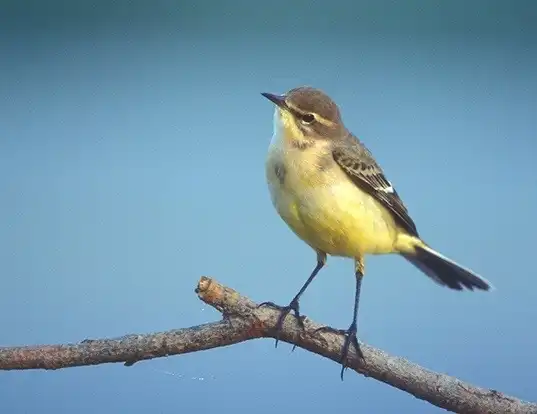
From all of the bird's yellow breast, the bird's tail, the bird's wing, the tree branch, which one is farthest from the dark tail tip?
the tree branch

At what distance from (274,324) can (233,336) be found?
0.09 meters

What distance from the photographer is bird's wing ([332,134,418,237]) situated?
5.31 feet

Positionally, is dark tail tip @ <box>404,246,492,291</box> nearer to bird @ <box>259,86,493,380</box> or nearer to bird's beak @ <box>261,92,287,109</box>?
bird @ <box>259,86,493,380</box>

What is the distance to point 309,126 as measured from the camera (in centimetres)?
157

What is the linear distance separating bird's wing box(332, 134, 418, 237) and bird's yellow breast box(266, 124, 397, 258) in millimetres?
22

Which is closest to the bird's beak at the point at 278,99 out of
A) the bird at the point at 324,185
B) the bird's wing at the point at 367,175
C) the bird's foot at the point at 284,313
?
the bird at the point at 324,185

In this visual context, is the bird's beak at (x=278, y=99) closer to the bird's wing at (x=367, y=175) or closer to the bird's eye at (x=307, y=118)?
the bird's eye at (x=307, y=118)

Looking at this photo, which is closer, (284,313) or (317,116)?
(284,313)

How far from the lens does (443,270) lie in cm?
188

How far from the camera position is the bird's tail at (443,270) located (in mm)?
1837

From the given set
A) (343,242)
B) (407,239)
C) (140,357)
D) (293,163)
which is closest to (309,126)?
(293,163)

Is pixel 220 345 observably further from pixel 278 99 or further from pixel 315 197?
pixel 278 99

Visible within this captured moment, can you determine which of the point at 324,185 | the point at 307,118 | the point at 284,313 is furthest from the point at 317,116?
the point at 284,313

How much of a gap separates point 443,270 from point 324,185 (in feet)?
1.64
